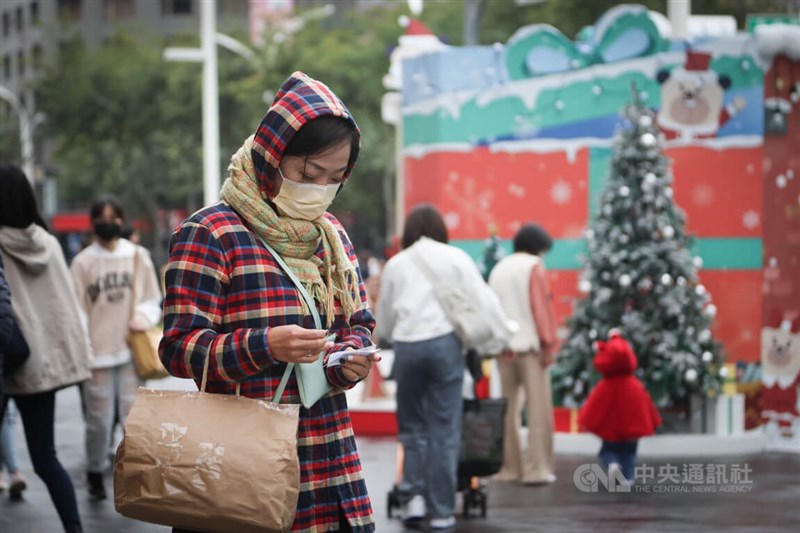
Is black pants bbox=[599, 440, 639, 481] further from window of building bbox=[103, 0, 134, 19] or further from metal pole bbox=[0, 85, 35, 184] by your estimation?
window of building bbox=[103, 0, 134, 19]

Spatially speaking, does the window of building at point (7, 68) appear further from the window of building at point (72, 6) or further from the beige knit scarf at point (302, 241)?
the beige knit scarf at point (302, 241)

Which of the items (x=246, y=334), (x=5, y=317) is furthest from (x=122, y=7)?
(x=246, y=334)

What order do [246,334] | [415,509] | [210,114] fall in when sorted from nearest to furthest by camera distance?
[246,334] < [415,509] < [210,114]

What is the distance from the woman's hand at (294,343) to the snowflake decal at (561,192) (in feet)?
29.7

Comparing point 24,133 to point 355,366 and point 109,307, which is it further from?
point 355,366

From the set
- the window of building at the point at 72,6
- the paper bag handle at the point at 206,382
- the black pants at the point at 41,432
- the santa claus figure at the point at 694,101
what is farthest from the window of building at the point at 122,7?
the paper bag handle at the point at 206,382

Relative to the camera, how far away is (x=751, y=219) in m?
11.6

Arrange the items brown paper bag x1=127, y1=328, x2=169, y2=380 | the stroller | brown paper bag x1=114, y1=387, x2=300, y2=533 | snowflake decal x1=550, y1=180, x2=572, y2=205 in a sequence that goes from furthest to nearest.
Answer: snowflake decal x1=550, y1=180, x2=572, y2=205, brown paper bag x1=127, y1=328, x2=169, y2=380, the stroller, brown paper bag x1=114, y1=387, x2=300, y2=533

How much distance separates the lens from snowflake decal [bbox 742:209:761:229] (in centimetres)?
1154

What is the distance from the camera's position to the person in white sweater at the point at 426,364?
8117 millimetres

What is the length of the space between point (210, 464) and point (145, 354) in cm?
633

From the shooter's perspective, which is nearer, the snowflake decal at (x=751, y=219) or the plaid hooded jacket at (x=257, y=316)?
the plaid hooded jacket at (x=257, y=316)

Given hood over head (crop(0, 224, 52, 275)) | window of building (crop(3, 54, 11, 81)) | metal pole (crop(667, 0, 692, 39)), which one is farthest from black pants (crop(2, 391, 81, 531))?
window of building (crop(3, 54, 11, 81))

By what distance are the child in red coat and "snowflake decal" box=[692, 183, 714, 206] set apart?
255 cm
